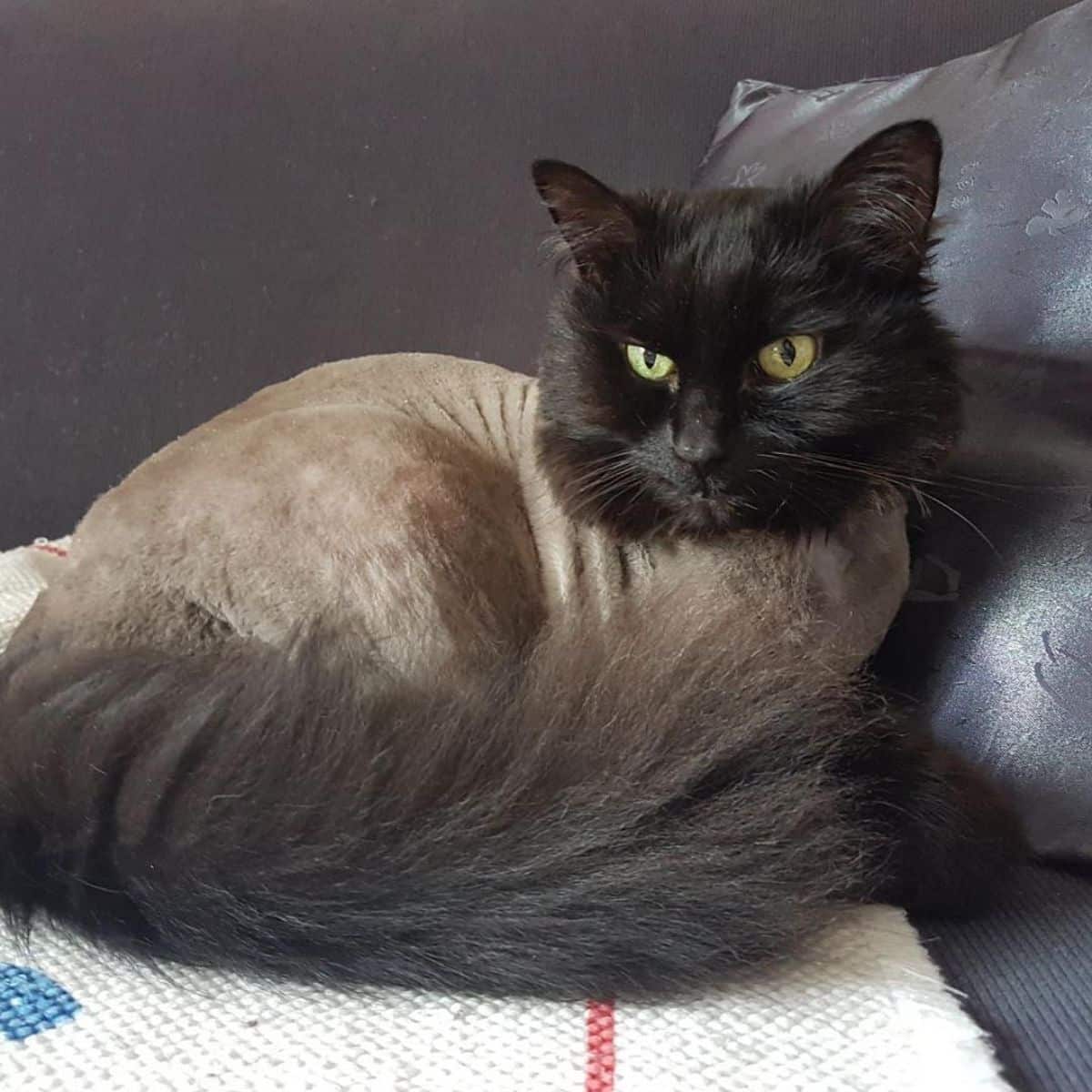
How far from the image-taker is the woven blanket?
66 cm

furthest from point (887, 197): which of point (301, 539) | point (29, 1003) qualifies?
point (29, 1003)

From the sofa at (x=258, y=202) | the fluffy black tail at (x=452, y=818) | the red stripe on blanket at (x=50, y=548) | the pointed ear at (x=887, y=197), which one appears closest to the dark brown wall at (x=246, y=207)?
the sofa at (x=258, y=202)

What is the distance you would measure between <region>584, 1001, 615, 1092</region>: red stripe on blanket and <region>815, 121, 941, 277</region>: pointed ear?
696 millimetres

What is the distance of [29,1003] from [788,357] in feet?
2.60

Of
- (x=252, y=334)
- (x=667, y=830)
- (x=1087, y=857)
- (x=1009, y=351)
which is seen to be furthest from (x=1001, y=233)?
(x=252, y=334)

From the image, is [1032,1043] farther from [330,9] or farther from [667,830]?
[330,9]

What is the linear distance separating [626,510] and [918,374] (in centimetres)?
30

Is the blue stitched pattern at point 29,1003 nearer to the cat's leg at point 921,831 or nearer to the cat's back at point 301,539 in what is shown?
the cat's back at point 301,539

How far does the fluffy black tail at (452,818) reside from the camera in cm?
71

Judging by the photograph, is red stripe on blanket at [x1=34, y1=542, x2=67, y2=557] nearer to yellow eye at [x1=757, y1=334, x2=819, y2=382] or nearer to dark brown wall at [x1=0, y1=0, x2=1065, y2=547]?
dark brown wall at [x1=0, y1=0, x2=1065, y2=547]

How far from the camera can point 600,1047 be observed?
27.2 inches

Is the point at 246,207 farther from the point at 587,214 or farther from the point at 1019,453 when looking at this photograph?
the point at 1019,453

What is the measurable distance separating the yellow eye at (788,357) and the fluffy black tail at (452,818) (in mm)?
294

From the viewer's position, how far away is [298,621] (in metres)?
0.98
